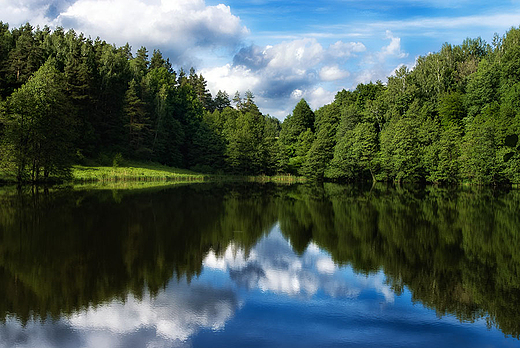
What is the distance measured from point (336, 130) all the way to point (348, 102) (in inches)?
303

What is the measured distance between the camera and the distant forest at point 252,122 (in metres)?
36.5

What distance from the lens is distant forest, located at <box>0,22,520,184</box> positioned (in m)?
36.5

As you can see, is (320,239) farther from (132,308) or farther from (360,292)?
(132,308)

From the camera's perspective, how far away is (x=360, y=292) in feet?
25.7

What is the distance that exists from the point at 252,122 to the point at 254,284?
262 ft

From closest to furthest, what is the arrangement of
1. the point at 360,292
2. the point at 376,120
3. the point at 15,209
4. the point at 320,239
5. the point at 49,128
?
the point at 360,292 < the point at 320,239 < the point at 15,209 < the point at 49,128 < the point at 376,120

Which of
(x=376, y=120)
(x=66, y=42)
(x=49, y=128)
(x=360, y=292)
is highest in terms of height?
(x=66, y=42)

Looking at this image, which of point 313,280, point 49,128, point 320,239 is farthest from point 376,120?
point 313,280

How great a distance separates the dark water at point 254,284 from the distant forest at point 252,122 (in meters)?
24.2

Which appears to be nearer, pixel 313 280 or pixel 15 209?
pixel 313 280

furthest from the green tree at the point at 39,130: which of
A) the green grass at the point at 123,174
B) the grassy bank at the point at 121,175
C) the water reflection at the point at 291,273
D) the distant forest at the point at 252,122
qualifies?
the water reflection at the point at 291,273

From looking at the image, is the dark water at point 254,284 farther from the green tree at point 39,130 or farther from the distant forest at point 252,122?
the distant forest at point 252,122

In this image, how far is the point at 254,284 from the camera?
8.34 meters

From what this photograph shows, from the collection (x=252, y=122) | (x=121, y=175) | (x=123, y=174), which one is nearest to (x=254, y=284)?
(x=121, y=175)
